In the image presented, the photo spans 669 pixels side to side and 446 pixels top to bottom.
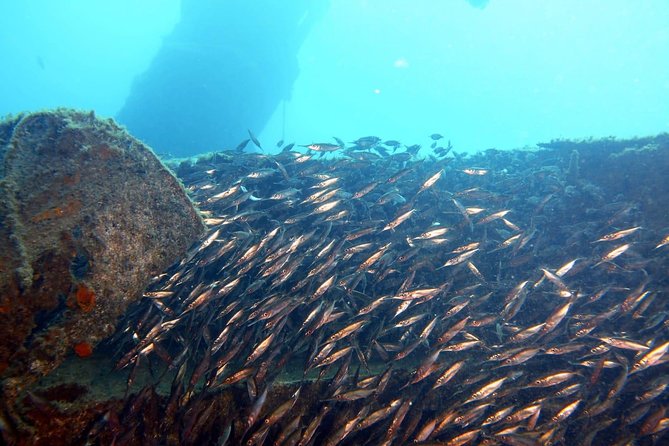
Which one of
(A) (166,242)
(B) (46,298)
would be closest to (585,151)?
(A) (166,242)

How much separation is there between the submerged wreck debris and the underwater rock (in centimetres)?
51

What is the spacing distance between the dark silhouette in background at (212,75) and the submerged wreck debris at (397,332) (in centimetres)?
2872

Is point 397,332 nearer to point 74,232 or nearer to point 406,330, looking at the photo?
point 406,330

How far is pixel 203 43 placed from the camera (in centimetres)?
3353

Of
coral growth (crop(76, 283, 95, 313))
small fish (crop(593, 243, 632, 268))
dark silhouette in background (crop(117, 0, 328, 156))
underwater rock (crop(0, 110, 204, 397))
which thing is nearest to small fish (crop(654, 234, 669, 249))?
small fish (crop(593, 243, 632, 268))

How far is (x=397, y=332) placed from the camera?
238 inches

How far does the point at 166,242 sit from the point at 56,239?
1448 mm

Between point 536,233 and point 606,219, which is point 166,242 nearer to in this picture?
point 536,233

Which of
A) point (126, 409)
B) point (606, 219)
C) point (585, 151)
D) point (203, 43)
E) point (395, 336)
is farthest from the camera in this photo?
A: point (203, 43)

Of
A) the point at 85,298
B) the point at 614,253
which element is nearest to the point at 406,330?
the point at 614,253

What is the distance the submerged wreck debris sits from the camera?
14.6 ft

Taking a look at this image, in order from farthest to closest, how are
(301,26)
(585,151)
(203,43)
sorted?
(301,26) < (203,43) < (585,151)

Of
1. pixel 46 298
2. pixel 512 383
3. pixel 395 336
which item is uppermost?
pixel 46 298

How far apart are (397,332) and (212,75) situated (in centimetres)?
3512
